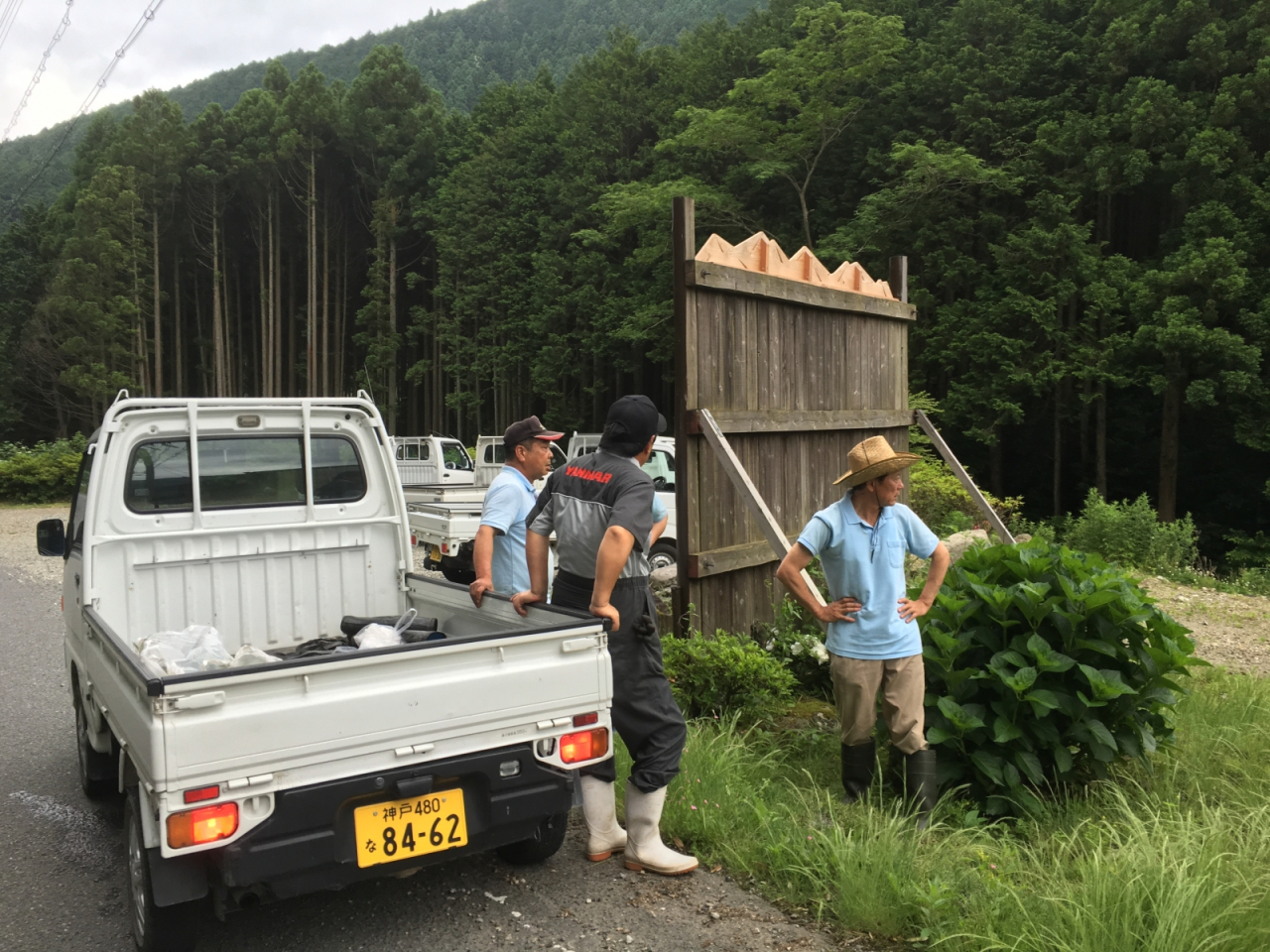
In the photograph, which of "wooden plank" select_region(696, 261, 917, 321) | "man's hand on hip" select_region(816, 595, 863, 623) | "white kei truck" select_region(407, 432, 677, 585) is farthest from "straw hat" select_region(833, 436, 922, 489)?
"white kei truck" select_region(407, 432, 677, 585)

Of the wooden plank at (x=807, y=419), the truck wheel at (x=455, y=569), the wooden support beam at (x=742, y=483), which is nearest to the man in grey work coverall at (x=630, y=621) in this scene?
the wooden support beam at (x=742, y=483)

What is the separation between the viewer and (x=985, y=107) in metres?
24.8

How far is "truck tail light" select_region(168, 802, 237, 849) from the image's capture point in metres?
2.64

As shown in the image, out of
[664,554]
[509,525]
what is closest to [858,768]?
[509,525]

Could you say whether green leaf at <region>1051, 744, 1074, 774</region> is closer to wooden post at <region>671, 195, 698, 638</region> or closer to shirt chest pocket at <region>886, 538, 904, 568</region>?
shirt chest pocket at <region>886, 538, 904, 568</region>

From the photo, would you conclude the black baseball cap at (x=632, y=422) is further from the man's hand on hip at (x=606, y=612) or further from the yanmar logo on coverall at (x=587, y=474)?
the man's hand on hip at (x=606, y=612)

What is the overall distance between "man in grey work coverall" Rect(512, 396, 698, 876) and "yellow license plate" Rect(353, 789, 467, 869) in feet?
2.54

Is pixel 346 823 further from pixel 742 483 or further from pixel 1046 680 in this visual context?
pixel 742 483

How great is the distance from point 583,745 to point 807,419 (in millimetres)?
4099

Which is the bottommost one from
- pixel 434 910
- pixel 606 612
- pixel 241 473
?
pixel 434 910

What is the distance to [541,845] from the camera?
12.6 feet

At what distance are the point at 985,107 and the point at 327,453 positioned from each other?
80.4 feet

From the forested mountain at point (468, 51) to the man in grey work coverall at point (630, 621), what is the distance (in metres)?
67.3

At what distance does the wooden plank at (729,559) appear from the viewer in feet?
19.0
